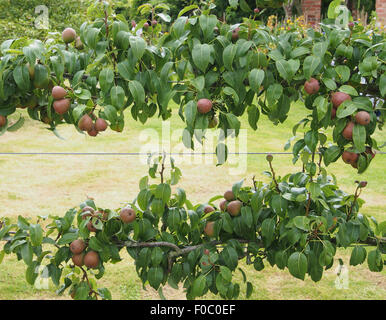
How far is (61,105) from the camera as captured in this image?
115 centimetres

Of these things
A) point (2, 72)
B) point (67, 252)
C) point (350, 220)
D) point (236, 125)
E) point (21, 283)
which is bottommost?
point (21, 283)

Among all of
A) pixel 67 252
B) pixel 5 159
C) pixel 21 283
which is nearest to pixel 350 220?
pixel 67 252

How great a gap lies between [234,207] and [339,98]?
49 cm

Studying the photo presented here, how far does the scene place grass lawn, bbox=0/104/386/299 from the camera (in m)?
2.40

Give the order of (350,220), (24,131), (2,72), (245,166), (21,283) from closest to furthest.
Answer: (2,72)
(350,220)
(21,283)
(245,166)
(24,131)

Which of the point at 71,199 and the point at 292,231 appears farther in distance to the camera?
the point at 71,199

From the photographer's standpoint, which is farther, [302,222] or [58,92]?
[302,222]

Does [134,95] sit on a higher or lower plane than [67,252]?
higher

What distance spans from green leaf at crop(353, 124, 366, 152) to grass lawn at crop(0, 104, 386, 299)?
1359 mm

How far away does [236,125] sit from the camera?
1.14 meters

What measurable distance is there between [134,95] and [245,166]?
11.2 feet

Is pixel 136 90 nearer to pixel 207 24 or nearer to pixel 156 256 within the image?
pixel 207 24

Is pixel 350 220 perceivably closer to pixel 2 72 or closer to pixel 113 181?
pixel 2 72

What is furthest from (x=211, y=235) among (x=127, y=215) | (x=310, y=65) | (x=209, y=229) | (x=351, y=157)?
(x=310, y=65)
